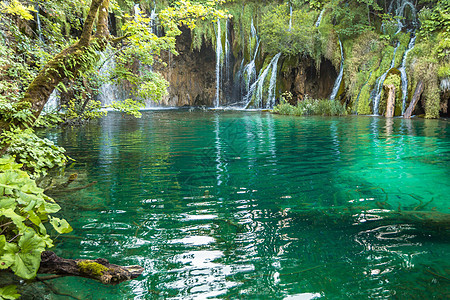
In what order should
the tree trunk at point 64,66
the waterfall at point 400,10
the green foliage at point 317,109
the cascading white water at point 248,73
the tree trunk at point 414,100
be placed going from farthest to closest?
the cascading white water at point 248,73
the waterfall at point 400,10
the green foliage at point 317,109
the tree trunk at point 414,100
the tree trunk at point 64,66

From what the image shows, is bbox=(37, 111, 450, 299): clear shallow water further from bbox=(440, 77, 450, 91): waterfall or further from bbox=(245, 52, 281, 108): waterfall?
bbox=(245, 52, 281, 108): waterfall

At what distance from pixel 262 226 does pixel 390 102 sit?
1687 cm

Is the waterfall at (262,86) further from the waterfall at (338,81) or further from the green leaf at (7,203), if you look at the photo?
the green leaf at (7,203)

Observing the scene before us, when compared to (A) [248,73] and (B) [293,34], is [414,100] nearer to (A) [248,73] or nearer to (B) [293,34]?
(B) [293,34]

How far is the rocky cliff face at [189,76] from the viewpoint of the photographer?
32.5 meters

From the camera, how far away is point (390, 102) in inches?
669

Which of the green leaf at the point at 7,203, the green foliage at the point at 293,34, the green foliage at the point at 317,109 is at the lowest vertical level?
the green leaf at the point at 7,203

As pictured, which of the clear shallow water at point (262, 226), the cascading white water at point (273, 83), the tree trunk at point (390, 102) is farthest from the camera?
the cascading white water at point (273, 83)

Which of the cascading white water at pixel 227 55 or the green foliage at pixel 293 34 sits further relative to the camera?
the cascading white water at pixel 227 55

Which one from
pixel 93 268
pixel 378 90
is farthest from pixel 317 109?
pixel 93 268

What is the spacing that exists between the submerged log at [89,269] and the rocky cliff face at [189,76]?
31434mm

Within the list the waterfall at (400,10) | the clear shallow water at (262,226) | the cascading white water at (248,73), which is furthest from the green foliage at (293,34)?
the clear shallow water at (262,226)

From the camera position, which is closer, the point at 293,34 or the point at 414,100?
the point at 414,100

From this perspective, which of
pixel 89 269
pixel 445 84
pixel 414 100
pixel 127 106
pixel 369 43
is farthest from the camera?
pixel 369 43
